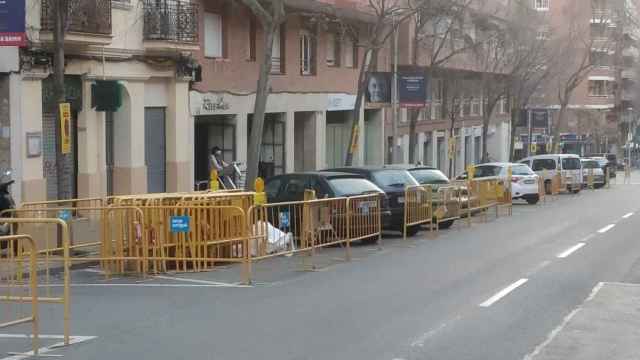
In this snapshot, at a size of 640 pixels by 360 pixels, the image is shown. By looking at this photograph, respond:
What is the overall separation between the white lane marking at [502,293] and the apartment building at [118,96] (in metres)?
8.81

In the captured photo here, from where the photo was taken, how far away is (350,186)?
71.2ft

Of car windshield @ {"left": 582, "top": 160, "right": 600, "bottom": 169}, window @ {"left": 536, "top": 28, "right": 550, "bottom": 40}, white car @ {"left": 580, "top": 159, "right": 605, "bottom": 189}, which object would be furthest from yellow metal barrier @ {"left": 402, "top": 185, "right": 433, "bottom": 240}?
window @ {"left": 536, "top": 28, "right": 550, "bottom": 40}

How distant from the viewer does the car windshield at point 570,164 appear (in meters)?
45.2

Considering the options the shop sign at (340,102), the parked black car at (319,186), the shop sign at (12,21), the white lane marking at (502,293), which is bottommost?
the white lane marking at (502,293)

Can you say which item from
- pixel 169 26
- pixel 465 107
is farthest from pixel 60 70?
pixel 465 107

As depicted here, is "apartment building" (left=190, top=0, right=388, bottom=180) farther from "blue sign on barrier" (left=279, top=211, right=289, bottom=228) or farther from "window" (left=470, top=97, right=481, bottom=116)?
"window" (left=470, top=97, right=481, bottom=116)

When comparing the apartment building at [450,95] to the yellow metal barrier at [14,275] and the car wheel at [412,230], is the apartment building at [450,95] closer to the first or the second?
the car wheel at [412,230]

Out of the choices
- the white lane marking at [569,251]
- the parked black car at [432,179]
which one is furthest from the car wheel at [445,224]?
the white lane marking at [569,251]

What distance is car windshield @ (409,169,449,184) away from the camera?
85.1ft

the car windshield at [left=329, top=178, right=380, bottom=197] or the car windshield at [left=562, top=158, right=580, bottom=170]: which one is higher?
the car windshield at [left=329, top=178, right=380, bottom=197]

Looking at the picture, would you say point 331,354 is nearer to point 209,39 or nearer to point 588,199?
point 209,39

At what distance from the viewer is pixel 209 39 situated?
2978cm

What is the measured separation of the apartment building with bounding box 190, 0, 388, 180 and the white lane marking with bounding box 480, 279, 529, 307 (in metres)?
15.6

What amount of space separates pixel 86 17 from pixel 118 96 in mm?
2563
